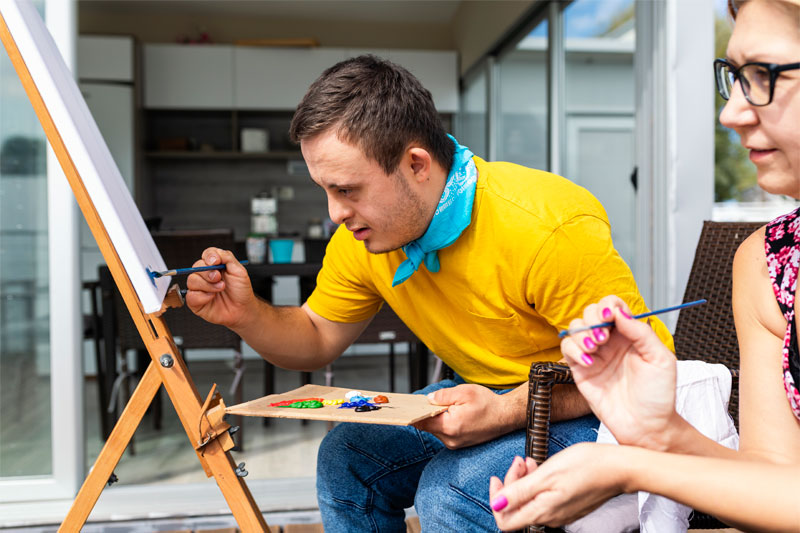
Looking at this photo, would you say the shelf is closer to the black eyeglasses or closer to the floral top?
the floral top

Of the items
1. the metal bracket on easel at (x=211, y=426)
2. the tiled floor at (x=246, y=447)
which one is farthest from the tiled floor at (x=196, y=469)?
the metal bracket on easel at (x=211, y=426)

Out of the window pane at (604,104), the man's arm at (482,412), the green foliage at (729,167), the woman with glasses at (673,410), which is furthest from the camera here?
the window pane at (604,104)

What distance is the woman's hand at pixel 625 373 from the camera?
0.70 m

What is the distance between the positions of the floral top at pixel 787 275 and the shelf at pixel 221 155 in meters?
5.23

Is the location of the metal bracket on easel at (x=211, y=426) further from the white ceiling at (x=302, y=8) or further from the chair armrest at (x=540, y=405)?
the white ceiling at (x=302, y=8)

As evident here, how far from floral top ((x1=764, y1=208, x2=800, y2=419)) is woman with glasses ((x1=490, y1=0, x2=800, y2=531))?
0.42 ft

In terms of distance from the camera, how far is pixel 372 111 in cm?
120

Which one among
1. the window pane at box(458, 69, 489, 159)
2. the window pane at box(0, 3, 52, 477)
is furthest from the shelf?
the window pane at box(0, 3, 52, 477)

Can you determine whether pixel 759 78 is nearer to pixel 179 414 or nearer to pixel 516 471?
pixel 516 471

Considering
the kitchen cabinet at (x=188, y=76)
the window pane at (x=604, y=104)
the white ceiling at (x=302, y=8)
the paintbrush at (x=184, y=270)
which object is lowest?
the paintbrush at (x=184, y=270)

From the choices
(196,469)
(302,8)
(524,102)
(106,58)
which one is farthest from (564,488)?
(302,8)

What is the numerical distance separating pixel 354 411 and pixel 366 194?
379mm

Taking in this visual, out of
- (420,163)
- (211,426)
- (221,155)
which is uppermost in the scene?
(221,155)

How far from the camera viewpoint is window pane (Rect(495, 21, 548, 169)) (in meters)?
4.18
